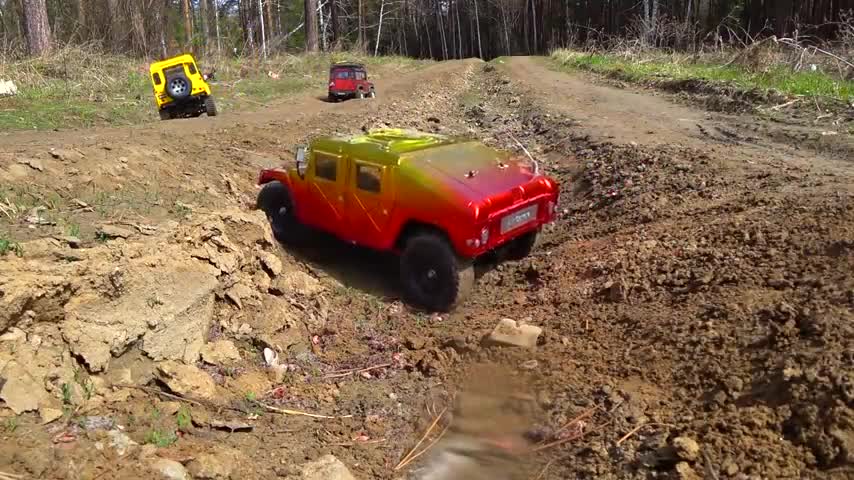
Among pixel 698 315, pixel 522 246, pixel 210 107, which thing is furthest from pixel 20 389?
pixel 210 107

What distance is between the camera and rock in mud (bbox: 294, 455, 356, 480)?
13.1 ft

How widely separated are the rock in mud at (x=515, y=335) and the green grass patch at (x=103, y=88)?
9.10m

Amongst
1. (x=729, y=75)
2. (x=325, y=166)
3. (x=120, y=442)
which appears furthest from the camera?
(x=729, y=75)

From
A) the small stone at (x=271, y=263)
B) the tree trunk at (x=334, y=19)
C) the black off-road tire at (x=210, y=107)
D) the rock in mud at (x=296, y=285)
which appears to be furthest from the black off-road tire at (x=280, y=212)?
the tree trunk at (x=334, y=19)

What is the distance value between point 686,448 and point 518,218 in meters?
3.16

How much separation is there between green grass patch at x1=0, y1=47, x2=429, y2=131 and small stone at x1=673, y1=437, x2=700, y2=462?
35.9ft

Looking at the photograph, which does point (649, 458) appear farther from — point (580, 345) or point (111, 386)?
point (111, 386)

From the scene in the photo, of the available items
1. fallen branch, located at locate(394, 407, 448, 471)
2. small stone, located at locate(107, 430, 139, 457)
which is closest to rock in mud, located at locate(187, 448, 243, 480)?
small stone, located at locate(107, 430, 139, 457)

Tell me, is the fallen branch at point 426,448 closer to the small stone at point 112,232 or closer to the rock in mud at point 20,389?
the rock in mud at point 20,389

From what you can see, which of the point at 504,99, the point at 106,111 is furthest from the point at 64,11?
the point at 504,99

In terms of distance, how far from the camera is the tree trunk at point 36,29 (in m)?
16.9

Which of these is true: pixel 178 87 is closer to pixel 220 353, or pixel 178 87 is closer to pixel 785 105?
pixel 220 353

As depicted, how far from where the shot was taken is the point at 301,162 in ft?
23.8

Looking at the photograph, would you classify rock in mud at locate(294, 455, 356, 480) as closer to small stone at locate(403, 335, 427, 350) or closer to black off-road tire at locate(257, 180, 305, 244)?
small stone at locate(403, 335, 427, 350)
